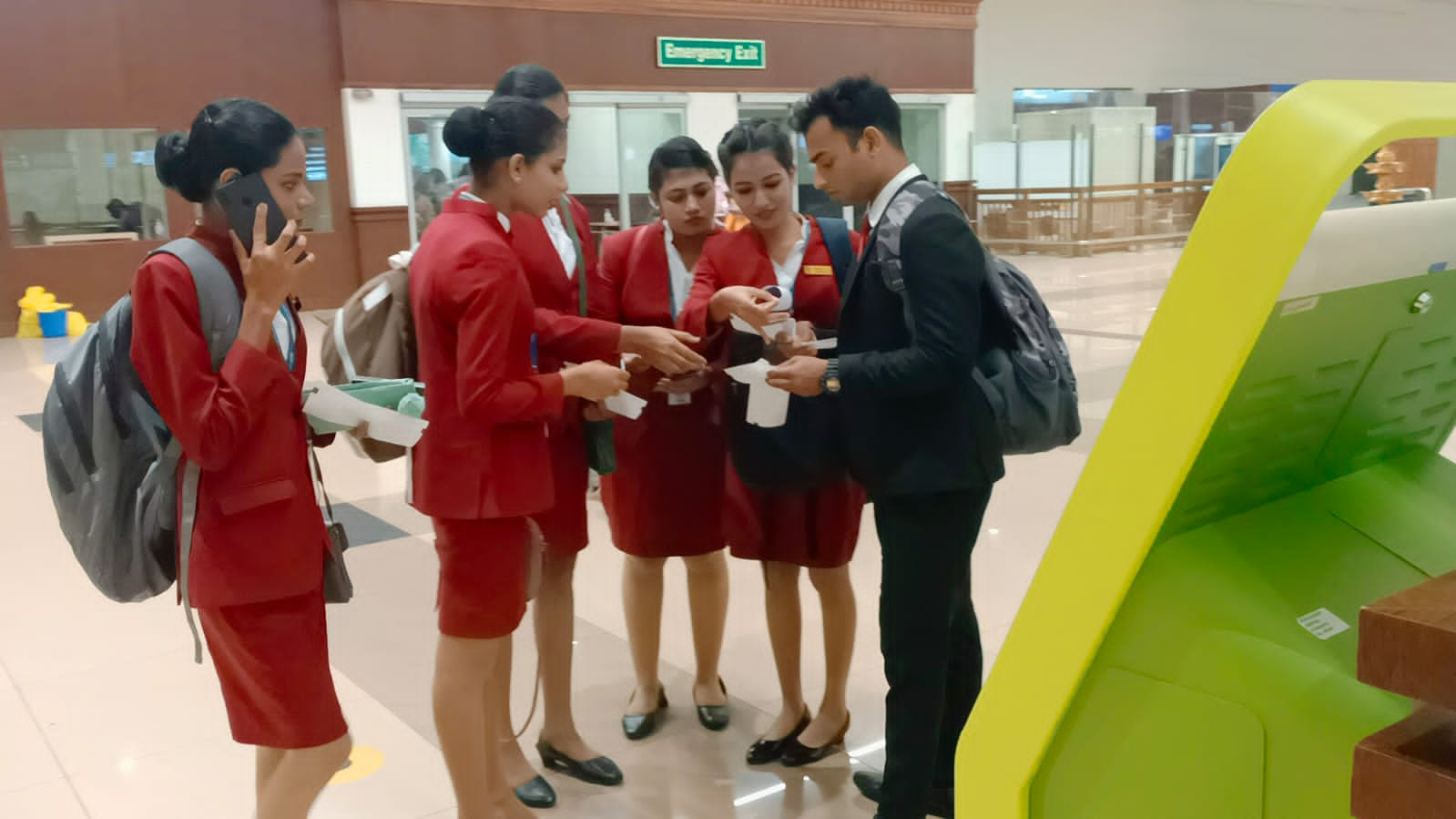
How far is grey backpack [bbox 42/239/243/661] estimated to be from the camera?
1.88 metres

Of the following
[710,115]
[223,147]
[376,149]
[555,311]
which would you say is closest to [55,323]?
[376,149]

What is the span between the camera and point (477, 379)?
227 cm

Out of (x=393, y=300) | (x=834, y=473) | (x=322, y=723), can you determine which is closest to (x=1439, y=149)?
(x=834, y=473)

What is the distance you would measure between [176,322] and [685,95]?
48.9 ft

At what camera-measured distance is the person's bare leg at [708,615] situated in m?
3.26

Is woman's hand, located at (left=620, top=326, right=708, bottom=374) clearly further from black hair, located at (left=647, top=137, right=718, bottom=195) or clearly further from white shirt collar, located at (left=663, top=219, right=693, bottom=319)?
black hair, located at (left=647, top=137, right=718, bottom=195)

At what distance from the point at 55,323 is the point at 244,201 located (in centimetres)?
1170

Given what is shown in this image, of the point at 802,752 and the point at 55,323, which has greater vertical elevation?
the point at 55,323

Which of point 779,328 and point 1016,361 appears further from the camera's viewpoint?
point 779,328

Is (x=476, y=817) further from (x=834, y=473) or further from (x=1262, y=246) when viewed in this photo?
(x=1262, y=246)

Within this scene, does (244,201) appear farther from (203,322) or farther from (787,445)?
(787,445)

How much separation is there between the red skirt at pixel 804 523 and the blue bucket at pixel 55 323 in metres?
11.1

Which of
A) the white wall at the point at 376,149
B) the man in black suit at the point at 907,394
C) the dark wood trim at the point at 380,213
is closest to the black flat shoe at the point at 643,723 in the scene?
the man in black suit at the point at 907,394

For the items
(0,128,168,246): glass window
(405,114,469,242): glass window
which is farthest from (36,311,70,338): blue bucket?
(405,114,469,242): glass window
